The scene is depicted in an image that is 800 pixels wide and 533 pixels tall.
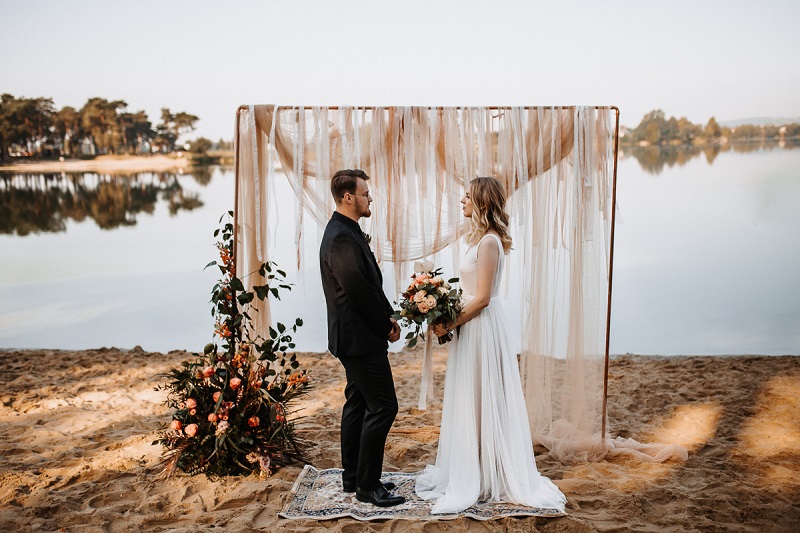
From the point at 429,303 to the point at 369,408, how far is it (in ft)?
2.02

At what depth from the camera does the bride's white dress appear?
3426 millimetres

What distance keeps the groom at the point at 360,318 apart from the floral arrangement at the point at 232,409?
0.67 m

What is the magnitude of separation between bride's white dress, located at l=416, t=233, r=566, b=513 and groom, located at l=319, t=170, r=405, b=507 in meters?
0.36

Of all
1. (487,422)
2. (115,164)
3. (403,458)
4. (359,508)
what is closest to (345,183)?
(487,422)

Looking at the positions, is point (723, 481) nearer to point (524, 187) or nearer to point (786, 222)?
point (524, 187)

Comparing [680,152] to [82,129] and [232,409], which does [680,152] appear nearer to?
[232,409]

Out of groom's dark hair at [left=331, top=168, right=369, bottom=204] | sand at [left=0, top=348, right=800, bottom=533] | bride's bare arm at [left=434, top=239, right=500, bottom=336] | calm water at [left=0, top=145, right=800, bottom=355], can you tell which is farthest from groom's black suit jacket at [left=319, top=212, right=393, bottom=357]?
calm water at [left=0, top=145, right=800, bottom=355]

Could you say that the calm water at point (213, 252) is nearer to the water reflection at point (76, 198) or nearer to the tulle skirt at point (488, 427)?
the water reflection at point (76, 198)

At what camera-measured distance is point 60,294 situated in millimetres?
9039

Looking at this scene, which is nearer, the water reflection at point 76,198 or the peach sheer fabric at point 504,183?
the peach sheer fabric at point 504,183

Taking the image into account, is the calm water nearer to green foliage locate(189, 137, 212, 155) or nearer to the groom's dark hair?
green foliage locate(189, 137, 212, 155)

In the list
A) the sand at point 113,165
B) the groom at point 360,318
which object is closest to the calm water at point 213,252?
the sand at point 113,165

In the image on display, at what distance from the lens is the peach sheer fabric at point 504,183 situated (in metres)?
4.21

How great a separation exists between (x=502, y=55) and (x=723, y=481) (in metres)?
6.18
